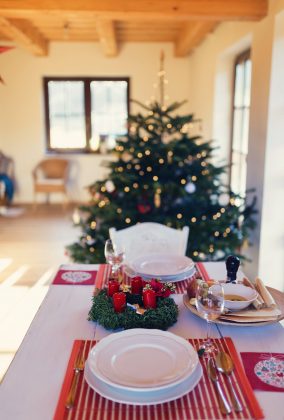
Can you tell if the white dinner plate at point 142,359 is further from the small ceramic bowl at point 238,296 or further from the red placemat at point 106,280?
the red placemat at point 106,280

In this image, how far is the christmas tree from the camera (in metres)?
3.05

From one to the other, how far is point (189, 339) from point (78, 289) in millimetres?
552

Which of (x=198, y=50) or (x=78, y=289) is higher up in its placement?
Result: (x=198, y=50)

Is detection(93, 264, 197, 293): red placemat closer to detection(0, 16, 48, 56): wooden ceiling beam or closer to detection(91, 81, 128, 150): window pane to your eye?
detection(0, 16, 48, 56): wooden ceiling beam

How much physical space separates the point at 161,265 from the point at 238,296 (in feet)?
1.44

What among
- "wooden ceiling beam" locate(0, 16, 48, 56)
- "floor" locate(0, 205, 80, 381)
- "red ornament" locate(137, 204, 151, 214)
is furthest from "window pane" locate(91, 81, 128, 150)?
"red ornament" locate(137, 204, 151, 214)

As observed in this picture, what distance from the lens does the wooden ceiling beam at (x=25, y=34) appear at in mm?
3931

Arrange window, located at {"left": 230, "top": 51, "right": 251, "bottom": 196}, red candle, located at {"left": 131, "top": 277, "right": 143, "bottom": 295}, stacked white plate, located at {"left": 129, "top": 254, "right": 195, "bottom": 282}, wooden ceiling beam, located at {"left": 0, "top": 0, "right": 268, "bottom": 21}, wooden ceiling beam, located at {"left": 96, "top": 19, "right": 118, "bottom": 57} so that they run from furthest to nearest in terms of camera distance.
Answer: wooden ceiling beam, located at {"left": 96, "top": 19, "right": 118, "bottom": 57}
window, located at {"left": 230, "top": 51, "right": 251, "bottom": 196}
wooden ceiling beam, located at {"left": 0, "top": 0, "right": 268, "bottom": 21}
stacked white plate, located at {"left": 129, "top": 254, "right": 195, "bottom": 282}
red candle, located at {"left": 131, "top": 277, "right": 143, "bottom": 295}

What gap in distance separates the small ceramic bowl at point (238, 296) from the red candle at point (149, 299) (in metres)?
0.23

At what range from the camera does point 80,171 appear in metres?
6.96

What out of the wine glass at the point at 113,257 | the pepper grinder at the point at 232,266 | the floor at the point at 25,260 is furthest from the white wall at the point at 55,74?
the pepper grinder at the point at 232,266

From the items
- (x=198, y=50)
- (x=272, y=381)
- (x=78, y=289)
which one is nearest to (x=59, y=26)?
(x=198, y=50)

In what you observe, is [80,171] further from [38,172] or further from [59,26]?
[59,26]

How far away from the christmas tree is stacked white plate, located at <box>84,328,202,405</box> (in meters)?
1.82
